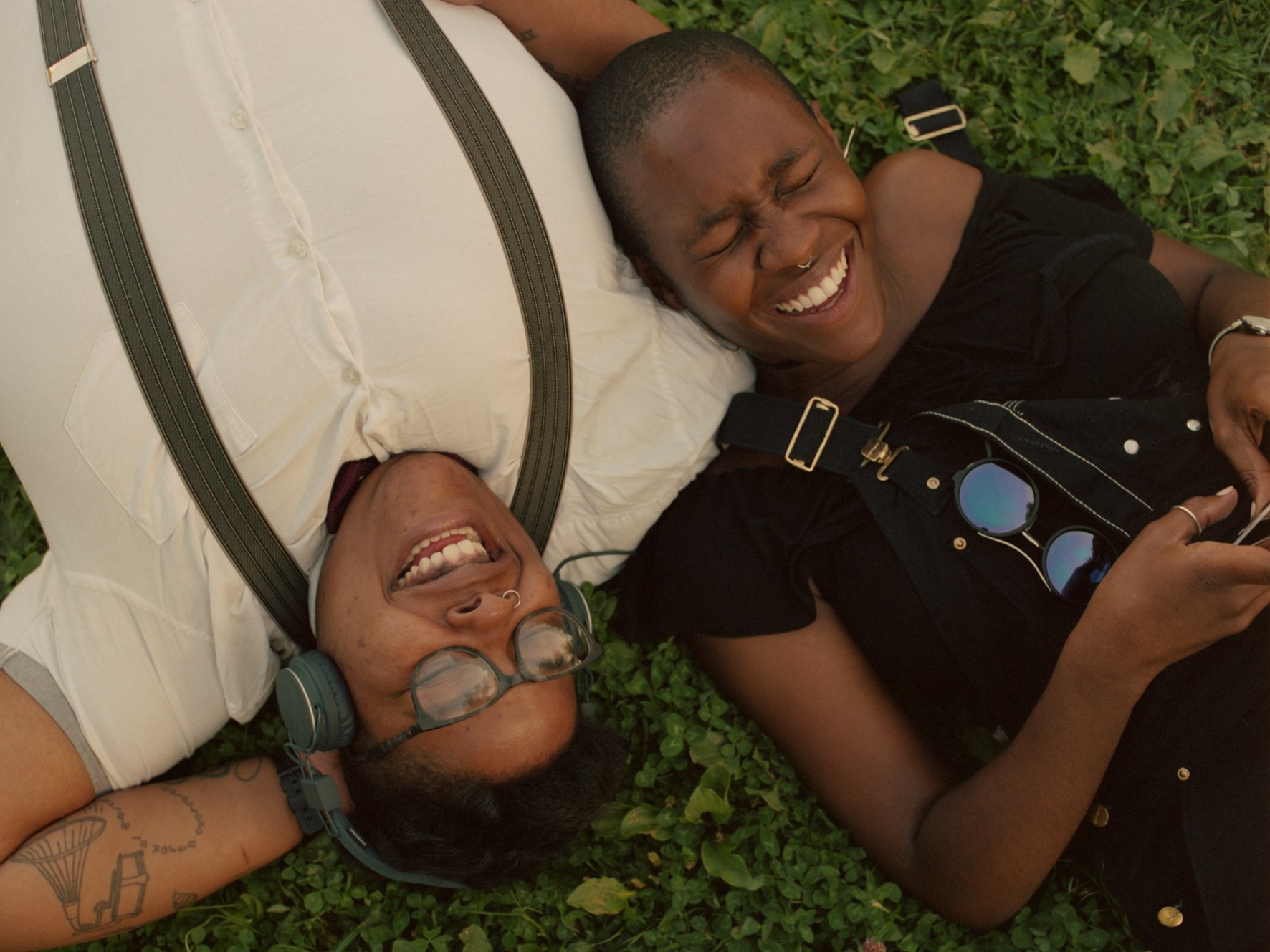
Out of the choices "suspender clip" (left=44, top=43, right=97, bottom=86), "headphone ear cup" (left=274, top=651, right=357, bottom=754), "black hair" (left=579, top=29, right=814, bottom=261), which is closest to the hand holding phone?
"black hair" (left=579, top=29, right=814, bottom=261)

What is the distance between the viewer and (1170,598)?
230cm

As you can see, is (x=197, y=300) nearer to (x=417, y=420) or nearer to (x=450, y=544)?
(x=417, y=420)

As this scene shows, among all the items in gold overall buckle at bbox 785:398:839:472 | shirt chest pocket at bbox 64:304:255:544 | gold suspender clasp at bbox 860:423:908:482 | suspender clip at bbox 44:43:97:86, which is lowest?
gold suspender clasp at bbox 860:423:908:482

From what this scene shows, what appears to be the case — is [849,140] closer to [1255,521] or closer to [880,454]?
[880,454]

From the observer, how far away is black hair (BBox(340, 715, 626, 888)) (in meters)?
2.47

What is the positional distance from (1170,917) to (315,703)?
2.22m

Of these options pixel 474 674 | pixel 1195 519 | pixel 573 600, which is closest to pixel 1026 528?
pixel 1195 519

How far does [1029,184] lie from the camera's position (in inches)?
128

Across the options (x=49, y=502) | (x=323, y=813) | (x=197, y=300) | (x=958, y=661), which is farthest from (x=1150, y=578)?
(x=49, y=502)

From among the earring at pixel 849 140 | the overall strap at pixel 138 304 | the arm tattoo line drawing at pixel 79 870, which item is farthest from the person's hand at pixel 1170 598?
the arm tattoo line drawing at pixel 79 870

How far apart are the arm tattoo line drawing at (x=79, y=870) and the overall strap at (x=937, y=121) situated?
334 cm

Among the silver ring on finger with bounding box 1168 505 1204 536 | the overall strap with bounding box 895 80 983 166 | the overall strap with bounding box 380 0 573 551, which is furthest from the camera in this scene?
→ the overall strap with bounding box 895 80 983 166

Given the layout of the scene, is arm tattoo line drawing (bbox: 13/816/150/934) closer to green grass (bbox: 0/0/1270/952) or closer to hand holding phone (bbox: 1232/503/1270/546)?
green grass (bbox: 0/0/1270/952)

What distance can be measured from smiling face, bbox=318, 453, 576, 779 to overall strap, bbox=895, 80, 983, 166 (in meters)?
2.16
